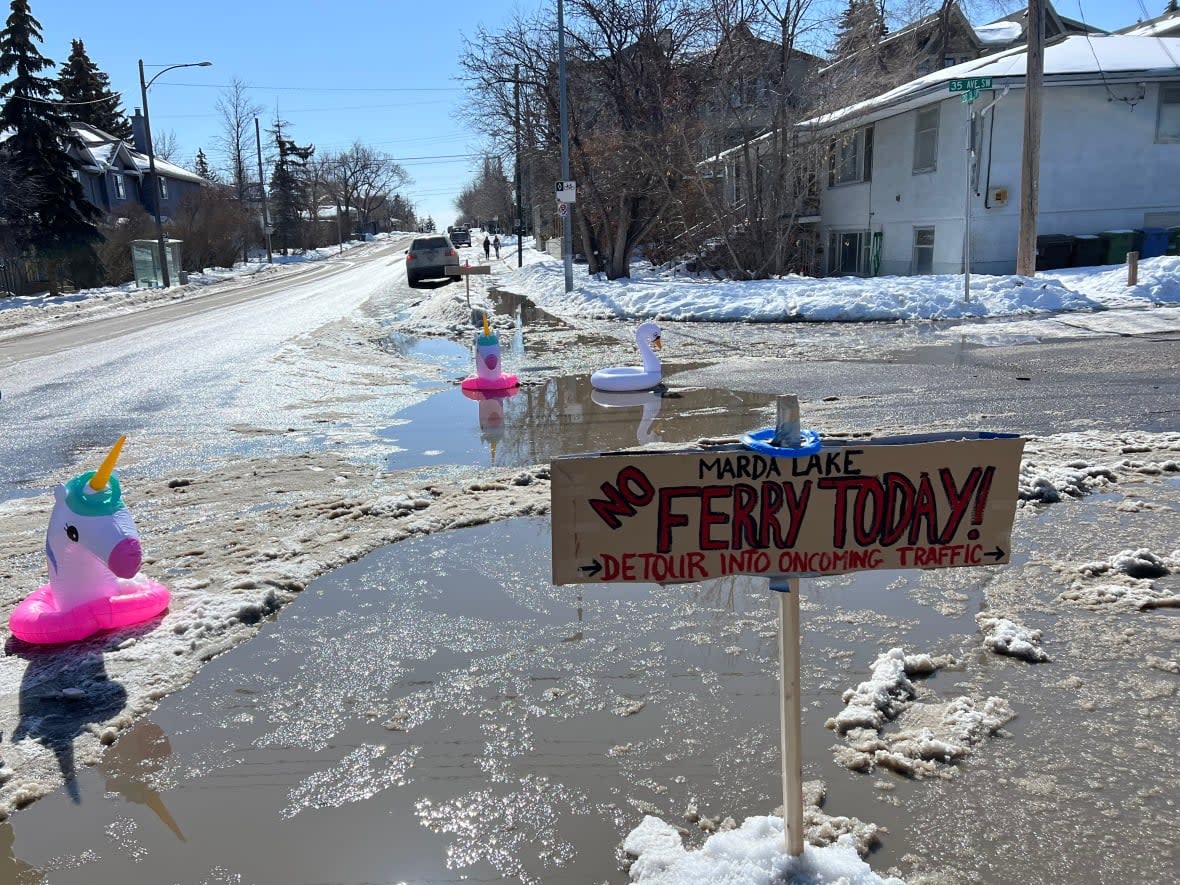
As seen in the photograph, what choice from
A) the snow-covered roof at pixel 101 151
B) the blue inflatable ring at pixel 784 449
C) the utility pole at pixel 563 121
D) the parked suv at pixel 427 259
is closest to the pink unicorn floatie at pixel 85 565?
the blue inflatable ring at pixel 784 449

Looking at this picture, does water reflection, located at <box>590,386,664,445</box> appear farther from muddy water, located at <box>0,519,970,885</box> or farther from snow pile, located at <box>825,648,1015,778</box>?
snow pile, located at <box>825,648,1015,778</box>

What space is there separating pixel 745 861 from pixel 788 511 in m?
1.07

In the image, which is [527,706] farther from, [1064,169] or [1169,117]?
[1169,117]

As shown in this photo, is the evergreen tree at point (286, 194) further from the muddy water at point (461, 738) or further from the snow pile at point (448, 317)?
the muddy water at point (461, 738)

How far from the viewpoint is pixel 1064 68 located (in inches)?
806

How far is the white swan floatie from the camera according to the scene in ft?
34.2

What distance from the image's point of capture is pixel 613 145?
2522 centimetres

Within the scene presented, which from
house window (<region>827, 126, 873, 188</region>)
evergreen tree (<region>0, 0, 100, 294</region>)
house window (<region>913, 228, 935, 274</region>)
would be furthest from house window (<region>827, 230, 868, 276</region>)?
evergreen tree (<region>0, 0, 100, 294</region>)

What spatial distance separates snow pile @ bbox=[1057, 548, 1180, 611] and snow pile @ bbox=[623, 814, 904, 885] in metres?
2.40

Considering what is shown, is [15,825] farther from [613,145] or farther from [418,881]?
[613,145]

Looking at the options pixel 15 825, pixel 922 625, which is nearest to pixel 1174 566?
pixel 922 625

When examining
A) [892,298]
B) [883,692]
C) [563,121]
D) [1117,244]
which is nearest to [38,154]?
[563,121]

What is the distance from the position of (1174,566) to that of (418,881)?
419 centimetres

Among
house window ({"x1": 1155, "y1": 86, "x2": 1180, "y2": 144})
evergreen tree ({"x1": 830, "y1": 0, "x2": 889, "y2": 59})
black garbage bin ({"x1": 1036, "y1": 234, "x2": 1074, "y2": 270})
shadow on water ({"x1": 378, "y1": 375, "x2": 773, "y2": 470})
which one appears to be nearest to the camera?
shadow on water ({"x1": 378, "y1": 375, "x2": 773, "y2": 470})
